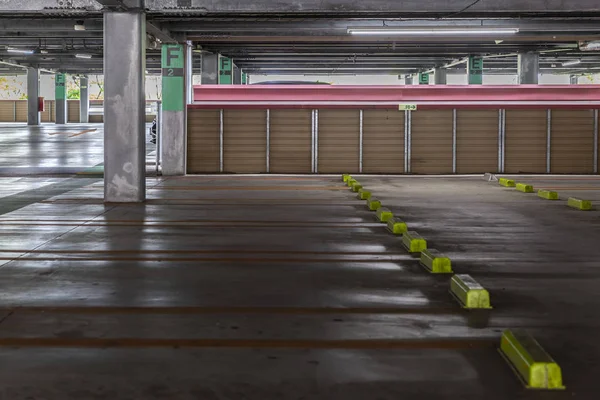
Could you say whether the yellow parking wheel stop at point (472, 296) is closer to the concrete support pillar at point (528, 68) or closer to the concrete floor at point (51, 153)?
the concrete floor at point (51, 153)

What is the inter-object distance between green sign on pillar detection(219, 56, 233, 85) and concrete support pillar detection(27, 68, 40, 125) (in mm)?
21430

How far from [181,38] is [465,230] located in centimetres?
1106

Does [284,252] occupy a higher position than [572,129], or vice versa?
[572,129]

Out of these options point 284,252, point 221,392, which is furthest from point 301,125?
point 221,392

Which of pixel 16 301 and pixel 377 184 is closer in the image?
pixel 16 301

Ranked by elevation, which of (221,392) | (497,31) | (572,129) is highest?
(497,31)

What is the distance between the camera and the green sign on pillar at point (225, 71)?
28188 millimetres

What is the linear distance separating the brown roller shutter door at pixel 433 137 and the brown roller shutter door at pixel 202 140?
532 cm

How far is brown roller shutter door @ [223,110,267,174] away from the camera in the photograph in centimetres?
2042

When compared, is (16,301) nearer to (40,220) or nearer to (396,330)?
(396,330)

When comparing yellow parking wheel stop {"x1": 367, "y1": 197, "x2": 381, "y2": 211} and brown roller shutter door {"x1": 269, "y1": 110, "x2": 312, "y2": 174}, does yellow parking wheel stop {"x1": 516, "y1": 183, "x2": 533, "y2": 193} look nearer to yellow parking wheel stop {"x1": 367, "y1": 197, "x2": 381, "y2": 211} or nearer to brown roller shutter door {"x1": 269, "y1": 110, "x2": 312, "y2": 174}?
yellow parking wheel stop {"x1": 367, "y1": 197, "x2": 381, "y2": 211}

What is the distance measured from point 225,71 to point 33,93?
72.3 ft

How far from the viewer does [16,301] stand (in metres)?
5.94

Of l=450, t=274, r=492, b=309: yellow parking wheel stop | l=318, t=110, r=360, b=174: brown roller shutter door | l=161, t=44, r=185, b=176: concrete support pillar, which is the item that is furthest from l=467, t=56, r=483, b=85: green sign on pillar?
l=450, t=274, r=492, b=309: yellow parking wheel stop
